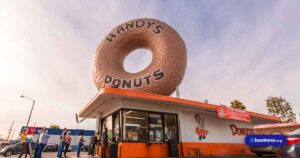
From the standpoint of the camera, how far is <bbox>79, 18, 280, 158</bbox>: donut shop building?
10430 millimetres

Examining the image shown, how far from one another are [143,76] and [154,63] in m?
1.19

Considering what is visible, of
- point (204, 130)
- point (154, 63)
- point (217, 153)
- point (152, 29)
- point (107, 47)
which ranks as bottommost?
point (217, 153)

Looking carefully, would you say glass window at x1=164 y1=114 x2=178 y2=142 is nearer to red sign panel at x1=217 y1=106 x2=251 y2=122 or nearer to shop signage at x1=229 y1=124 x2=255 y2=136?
red sign panel at x1=217 y1=106 x2=251 y2=122

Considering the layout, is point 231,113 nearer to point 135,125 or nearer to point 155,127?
point 155,127

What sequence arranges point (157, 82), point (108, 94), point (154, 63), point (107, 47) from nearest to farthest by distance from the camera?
point (108, 94) < point (157, 82) < point (154, 63) < point (107, 47)

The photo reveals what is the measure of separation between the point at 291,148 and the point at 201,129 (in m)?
9.51

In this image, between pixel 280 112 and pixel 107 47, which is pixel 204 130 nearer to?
pixel 107 47

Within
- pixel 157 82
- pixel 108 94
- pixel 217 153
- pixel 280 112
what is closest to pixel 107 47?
pixel 157 82

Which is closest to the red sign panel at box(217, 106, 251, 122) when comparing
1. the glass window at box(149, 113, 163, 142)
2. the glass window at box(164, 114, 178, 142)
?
the glass window at box(164, 114, 178, 142)

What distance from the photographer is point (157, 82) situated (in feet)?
39.5

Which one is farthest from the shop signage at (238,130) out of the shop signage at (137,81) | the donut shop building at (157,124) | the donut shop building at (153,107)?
the shop signage at (137,81)

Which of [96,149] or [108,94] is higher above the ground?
[108,94]

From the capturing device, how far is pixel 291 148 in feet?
13.0

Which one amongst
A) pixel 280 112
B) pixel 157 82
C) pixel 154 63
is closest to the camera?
pixel 157 82
